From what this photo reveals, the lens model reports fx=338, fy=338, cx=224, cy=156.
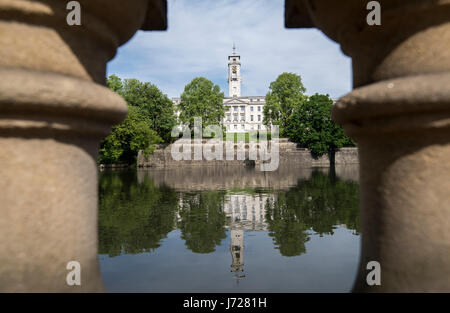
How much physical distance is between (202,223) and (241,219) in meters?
1.06

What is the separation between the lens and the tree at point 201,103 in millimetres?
→ 48219

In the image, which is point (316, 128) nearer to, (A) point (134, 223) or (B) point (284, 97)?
(B) point (284, 97)

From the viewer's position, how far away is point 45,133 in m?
1.28

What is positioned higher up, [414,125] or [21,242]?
[414,125]


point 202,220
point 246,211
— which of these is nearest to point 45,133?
point 202,220

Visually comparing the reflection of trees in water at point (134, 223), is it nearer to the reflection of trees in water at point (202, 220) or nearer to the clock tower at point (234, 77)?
the reflection of trees in water at point (202, 220)

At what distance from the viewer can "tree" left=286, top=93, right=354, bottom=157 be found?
43344mm

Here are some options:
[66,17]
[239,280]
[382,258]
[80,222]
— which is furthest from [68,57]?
[239,280]

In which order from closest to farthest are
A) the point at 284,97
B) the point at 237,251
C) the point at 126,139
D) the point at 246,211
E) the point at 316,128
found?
1. the point at 237,251
2. the point at 246,211
3. the point at 126,139
4. the point at 316,128
5. the point at 284,97

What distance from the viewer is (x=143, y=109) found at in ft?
154

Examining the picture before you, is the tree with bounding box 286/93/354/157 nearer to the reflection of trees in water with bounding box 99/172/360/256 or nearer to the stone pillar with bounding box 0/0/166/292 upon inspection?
the reflection of trees in water with bounding box 99/172/360/256

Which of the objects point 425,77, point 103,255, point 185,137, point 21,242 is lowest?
point 103,255
